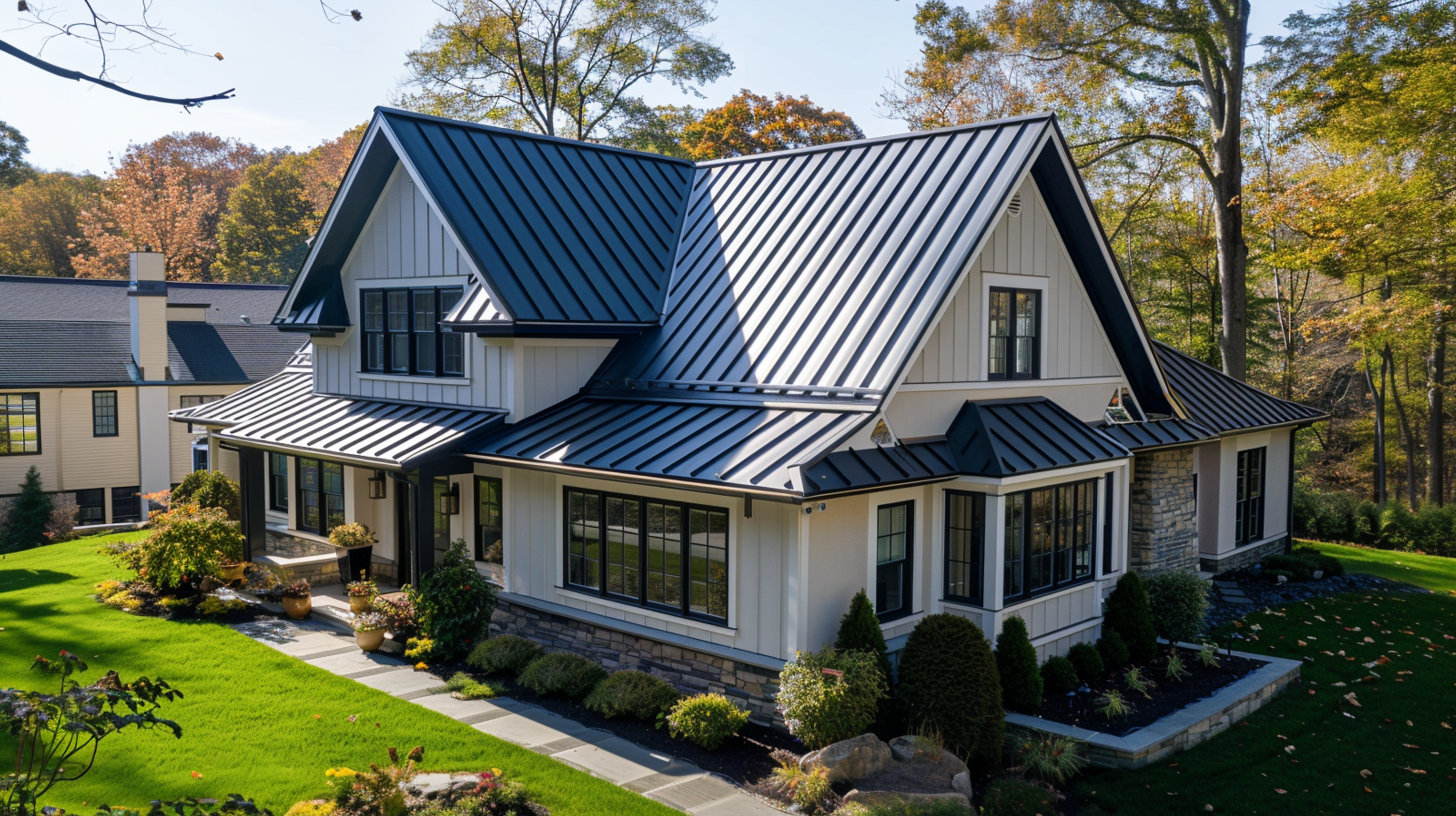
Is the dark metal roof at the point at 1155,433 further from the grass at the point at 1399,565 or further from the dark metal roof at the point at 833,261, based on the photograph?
the grass at the point at 1399,565

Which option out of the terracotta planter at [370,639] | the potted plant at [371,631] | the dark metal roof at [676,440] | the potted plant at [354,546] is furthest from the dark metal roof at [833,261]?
the potted plant at [354,546]

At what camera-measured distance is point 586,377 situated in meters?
14.8

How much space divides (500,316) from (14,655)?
7.64 metres

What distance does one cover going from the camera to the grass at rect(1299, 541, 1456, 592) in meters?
20.5

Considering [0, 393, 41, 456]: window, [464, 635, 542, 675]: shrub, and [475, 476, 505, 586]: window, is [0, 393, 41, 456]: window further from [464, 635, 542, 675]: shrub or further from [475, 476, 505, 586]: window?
[464, 635, 542, 675]: shrub

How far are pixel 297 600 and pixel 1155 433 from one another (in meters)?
13.7

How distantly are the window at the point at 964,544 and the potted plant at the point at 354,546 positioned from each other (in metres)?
9.39

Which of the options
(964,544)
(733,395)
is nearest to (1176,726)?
(964,544)

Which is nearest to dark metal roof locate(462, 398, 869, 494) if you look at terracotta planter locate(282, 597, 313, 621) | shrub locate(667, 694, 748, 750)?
shrub locate(667, 694, 748, 750)

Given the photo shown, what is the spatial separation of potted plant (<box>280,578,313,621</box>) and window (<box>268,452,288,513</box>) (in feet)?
14.9

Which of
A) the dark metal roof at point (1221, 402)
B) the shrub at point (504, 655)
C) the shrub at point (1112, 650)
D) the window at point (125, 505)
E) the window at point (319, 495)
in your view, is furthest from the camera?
the window at point (125, 505)

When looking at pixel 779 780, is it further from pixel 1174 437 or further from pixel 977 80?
pixel 977 80

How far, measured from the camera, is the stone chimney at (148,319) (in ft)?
104

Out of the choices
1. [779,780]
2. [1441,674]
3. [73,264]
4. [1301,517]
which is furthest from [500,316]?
[73,264]
